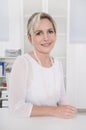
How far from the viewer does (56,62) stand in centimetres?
140

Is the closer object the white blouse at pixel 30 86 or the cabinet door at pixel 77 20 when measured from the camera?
the white blouse at pixel 30 86

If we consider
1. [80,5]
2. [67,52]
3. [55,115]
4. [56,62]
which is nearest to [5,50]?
[67,52]

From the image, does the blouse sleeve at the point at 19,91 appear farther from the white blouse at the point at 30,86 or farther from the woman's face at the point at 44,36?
the woman's face at the point at 44,36

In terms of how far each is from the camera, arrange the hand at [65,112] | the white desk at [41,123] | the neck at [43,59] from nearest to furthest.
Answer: the white desk at [41,123] → the hand at [65,112] → the neck at [43,59]

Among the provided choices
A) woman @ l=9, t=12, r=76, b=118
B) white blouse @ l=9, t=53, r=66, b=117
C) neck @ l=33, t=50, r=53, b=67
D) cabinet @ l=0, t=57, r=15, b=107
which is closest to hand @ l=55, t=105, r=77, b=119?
woman @ l=9, t=12, r=76, b=118

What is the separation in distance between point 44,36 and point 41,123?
1.46 feet

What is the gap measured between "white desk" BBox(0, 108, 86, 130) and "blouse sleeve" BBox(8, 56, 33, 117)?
0.05 meters

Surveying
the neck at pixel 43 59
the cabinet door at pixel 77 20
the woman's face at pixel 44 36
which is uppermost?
the cabinet door at pixel 77 20

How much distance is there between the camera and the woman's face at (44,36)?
123 centimetres

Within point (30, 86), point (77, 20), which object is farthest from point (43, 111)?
point (77, 20)

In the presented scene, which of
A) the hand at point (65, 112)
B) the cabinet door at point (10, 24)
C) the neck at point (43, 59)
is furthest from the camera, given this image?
the cabinet door at point (10, 24)

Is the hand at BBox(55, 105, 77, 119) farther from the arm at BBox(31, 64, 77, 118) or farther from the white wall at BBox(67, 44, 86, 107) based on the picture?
the white wall at BBox(67, 44, 86, 107)

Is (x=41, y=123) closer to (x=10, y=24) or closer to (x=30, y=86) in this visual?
(x=30, y=86)

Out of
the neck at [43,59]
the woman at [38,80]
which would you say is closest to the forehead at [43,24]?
the woman at [38,80]
